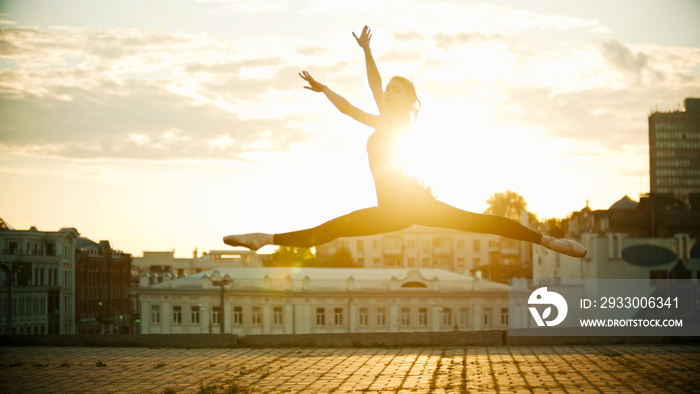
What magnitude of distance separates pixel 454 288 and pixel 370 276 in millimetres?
8378

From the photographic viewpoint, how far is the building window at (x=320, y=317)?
84750mm

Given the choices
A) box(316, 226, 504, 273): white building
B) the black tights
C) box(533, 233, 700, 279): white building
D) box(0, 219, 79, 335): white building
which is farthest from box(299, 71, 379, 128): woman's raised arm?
box(316, 226, 504, 273): white building

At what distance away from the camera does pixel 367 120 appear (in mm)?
11195

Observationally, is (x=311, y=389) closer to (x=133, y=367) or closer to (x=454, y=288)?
(x=133, y=367)

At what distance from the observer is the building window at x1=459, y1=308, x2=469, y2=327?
85.3m

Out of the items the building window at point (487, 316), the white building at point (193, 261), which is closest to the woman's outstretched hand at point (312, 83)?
the building window at point (487, 316)

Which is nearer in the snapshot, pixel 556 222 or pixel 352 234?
pixel 352 234

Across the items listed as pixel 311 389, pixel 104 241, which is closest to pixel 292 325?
pixel 104 241

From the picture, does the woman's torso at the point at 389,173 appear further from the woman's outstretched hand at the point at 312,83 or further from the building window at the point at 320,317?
the building window at the point at 320,317

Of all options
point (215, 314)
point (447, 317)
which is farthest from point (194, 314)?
point (447, 317)

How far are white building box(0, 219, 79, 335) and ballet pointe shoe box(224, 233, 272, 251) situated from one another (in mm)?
76233

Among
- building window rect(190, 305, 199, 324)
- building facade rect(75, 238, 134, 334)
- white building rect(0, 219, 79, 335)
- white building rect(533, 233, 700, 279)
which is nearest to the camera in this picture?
white building rect(533, 233, 700, 279)

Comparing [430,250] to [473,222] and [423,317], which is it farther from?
[473,222]

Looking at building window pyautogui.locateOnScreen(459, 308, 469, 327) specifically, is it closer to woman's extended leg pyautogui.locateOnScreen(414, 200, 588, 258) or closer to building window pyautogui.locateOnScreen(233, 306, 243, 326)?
building window pyautogui.locateOnScreen(233, 306, 243, 326)
